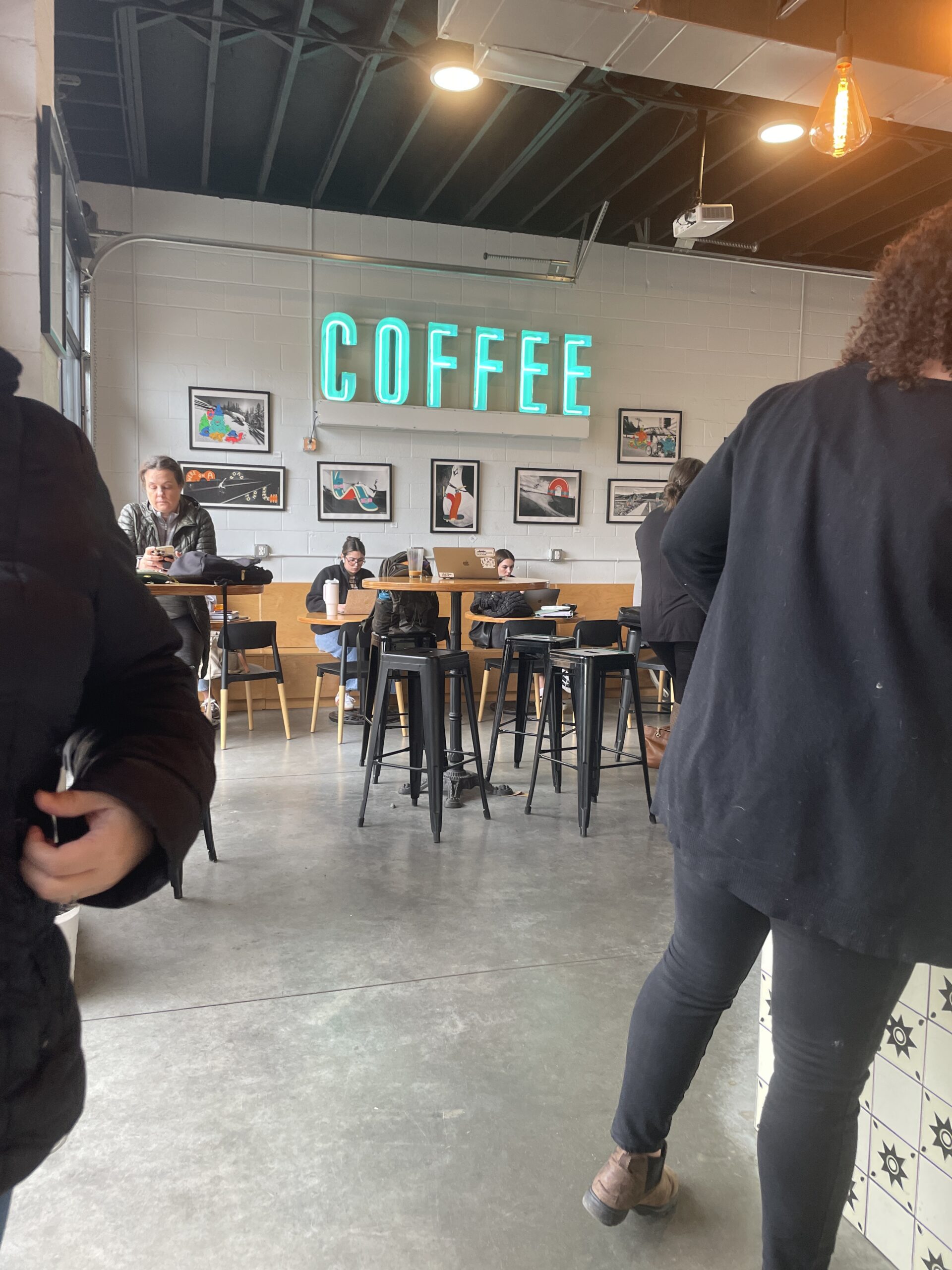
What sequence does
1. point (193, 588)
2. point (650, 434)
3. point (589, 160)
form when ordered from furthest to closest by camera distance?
1. point (650, 434)
2. point (589, 160)
3. point (193, 588)

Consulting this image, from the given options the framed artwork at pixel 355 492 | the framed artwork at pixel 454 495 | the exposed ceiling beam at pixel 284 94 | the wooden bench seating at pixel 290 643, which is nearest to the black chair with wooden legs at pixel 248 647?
the wooden bench seating at pixel 290 643

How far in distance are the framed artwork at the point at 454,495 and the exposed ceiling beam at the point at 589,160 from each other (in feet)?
6.26

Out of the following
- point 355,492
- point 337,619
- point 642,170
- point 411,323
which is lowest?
point 337,619

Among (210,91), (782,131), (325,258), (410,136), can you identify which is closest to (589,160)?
(410,136)

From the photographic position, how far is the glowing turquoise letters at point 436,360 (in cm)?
660

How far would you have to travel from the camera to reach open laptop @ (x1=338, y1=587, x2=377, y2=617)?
5012 mm

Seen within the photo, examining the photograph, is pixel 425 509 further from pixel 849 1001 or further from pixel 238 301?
pixel 849 1001

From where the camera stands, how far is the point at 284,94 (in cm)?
482

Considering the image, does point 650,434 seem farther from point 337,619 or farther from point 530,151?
point 337,619

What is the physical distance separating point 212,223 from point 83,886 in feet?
22.0

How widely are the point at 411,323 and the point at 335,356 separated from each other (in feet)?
2.23

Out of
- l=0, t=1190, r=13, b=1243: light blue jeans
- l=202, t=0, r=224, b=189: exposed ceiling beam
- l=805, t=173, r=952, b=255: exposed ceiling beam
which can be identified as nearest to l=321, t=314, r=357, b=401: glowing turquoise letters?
l=202, t=0, r=224, b=189: exposed ceiling beam

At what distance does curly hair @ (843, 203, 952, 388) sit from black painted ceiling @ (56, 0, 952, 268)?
368 centimetres

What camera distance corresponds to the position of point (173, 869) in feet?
2.11
